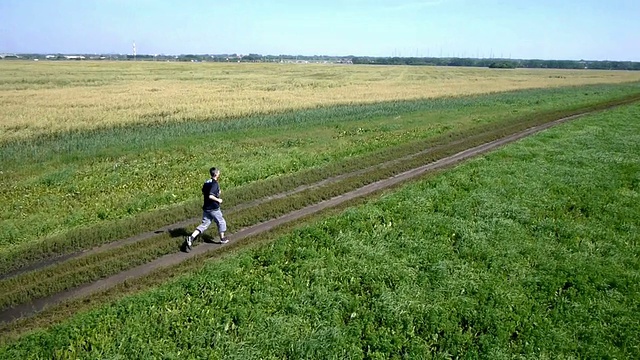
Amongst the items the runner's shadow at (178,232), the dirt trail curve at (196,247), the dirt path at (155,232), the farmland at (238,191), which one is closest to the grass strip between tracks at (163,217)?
the farmland at (238,191)

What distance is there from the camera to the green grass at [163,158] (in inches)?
584

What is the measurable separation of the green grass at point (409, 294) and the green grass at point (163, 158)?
554 centimetres

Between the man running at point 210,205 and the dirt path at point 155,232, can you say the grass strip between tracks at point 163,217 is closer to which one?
the dirt path at point 155,232

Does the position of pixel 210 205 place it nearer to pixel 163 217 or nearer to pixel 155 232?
pixel 155 232

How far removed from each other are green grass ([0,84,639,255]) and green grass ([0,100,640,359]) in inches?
218

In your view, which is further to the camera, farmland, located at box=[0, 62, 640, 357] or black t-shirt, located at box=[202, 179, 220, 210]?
black t-shirt, located at box=[202, 179, 220, 210]

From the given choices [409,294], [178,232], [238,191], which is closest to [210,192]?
[178,232]

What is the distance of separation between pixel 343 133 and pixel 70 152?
51.1 ft

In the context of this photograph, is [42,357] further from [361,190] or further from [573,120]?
[573,120]

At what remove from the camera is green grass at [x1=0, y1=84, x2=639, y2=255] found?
14.8 metres

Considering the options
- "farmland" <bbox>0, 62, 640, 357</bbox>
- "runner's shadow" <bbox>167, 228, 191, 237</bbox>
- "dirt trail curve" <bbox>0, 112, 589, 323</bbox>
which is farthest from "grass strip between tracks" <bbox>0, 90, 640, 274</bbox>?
"runner's shadow" <bbox>167, 228, 191, 237</bbox>

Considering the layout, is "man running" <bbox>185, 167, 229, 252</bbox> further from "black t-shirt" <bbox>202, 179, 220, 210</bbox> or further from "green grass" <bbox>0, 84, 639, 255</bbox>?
"green grass" <bbox>0, 84, 639, 255</bbox>

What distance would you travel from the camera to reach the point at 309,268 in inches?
430

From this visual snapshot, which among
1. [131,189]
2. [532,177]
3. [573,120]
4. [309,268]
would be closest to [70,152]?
[131,189]
